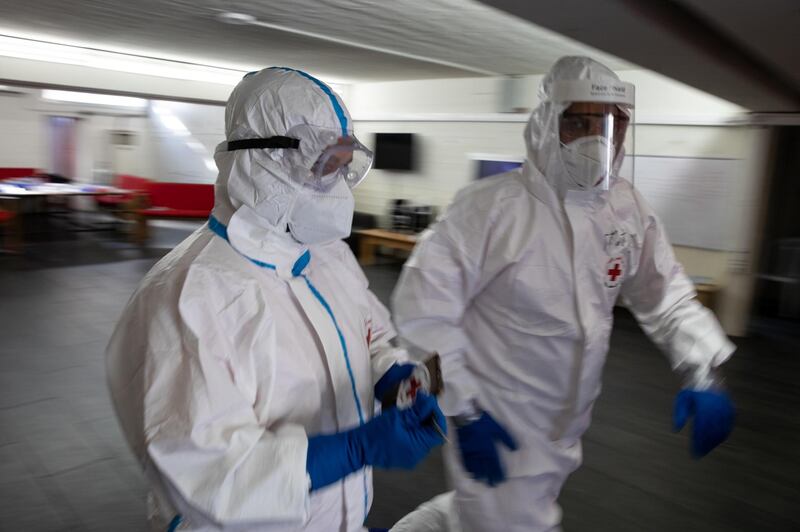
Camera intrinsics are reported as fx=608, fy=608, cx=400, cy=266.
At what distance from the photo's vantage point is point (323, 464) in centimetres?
96

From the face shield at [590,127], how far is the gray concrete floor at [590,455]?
1.47 m

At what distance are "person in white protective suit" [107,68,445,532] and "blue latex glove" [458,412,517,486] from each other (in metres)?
0.37

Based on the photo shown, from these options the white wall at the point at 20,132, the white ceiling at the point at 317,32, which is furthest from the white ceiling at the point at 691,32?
the white wall at the point at 20,132

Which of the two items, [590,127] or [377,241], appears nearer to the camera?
[590,127]

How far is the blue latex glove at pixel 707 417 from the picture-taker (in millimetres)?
1696

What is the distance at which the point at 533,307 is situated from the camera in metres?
1.63

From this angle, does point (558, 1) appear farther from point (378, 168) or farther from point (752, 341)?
point (378, 168)

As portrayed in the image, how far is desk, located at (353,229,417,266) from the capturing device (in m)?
7.18

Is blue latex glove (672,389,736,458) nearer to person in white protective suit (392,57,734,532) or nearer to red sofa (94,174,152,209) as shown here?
person in white protective suit (392,57,734,532)

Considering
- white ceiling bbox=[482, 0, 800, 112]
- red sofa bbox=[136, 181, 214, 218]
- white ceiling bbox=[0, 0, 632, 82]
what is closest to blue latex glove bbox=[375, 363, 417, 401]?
white ceiling bbox=[482, 0, 800, 112]

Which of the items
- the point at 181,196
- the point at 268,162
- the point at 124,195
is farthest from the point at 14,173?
the point at 268,162

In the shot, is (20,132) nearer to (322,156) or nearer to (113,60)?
(113,60)

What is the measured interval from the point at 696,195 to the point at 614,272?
14.6 ft

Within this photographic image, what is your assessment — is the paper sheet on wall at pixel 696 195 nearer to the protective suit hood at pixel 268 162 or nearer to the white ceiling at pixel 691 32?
the white ceiling at pixel 691 32
